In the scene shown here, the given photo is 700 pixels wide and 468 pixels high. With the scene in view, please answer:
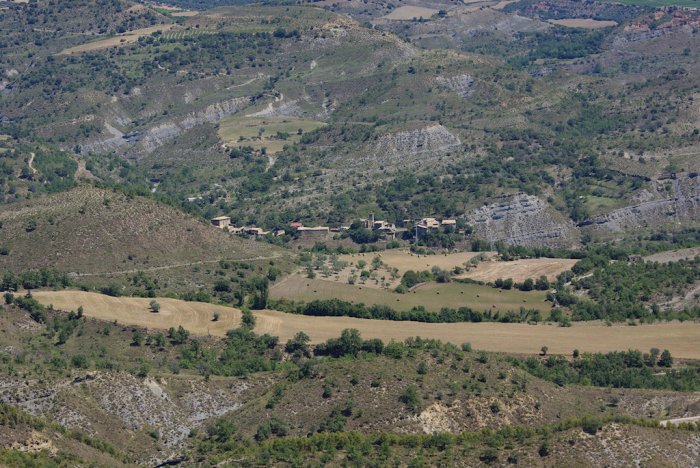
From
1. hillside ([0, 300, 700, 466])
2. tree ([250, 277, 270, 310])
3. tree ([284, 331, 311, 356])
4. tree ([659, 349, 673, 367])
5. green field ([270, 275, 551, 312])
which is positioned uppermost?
hillside ([0, 300, 700, 466])

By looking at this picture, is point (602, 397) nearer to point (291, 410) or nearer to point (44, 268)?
point (291, 410)

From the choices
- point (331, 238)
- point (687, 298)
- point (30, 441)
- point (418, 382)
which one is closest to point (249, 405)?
point (418, 382)

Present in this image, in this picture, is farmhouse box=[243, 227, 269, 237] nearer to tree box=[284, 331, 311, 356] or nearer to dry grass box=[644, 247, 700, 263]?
dry grass box=[644, 247, 700, 263]

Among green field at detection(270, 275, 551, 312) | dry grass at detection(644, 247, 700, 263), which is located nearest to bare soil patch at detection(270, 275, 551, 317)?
green field at detection(270, 275, 551, 312)

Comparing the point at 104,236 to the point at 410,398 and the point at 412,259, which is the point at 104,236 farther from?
the point at 410,398

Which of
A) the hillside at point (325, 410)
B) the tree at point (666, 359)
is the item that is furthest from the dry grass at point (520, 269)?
the hillside at point (325, 410)

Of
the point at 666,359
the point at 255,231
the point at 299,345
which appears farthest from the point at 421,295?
the point at 255,231
